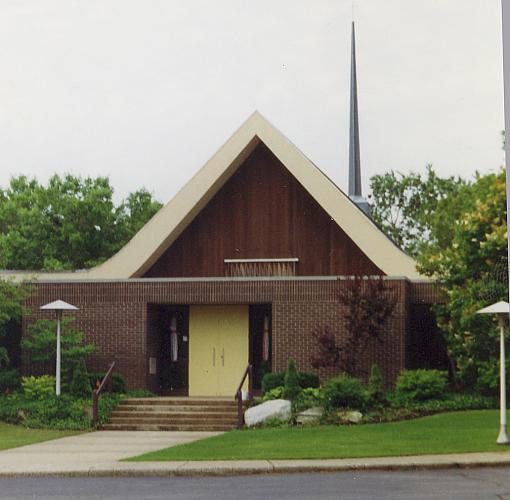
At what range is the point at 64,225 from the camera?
44625mm

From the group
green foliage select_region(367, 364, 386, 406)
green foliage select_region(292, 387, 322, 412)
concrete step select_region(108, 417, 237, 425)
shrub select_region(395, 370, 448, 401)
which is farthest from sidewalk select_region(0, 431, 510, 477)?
shrub select_region(395, 370, 448, 401)

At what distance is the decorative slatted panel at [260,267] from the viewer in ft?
97.5

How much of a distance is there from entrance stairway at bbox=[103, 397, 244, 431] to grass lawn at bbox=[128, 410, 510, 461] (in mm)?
2252

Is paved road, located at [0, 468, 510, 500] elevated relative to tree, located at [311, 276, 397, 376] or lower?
lower

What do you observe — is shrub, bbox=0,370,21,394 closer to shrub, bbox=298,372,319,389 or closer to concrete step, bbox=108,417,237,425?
concrete step, bbox=108,417,237,425

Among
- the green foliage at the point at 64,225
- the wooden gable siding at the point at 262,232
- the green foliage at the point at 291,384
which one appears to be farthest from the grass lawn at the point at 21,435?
the green foliage at the point at 64,225

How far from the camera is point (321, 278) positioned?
89.1 feet

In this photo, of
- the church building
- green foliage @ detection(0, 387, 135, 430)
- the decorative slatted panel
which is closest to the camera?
green foliage @ detection(0, 387, 135, 430)

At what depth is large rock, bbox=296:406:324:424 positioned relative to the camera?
2309cm

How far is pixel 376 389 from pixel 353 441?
567 cm

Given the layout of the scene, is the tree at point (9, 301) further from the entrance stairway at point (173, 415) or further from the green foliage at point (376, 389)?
the green foliage at point (376, 389)

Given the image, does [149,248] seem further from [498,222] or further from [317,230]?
[498,222]

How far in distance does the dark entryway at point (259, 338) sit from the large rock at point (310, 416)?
5491mm

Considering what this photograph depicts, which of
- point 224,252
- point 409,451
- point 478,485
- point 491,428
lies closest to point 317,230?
point 224,252
